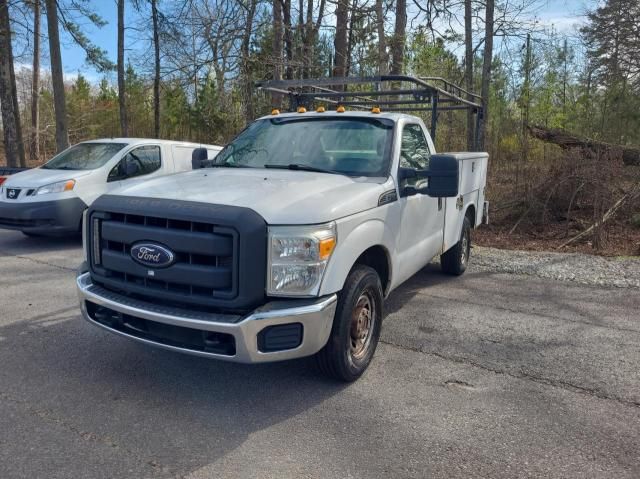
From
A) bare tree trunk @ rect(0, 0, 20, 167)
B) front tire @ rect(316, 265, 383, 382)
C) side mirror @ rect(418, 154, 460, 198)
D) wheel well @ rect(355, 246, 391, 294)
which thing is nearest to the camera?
front tire @ rect(316, 265, 383, 382)

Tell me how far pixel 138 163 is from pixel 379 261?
263 inches

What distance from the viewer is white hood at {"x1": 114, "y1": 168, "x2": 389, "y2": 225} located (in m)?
3.47

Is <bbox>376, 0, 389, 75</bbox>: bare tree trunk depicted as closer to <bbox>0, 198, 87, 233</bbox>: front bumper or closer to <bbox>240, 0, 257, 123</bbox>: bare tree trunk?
<bbox>240, 0, 257, 123</bbox>: bare tree trunk

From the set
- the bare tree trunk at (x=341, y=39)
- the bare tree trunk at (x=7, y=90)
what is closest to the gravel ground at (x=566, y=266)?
the bare tree trunk at (x=341, y=39)

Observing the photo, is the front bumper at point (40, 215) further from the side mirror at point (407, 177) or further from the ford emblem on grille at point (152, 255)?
the side mirror at point (407, 177)

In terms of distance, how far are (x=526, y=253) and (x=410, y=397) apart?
18.8 ft

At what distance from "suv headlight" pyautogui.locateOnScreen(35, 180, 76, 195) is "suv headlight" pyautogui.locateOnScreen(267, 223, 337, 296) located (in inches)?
256

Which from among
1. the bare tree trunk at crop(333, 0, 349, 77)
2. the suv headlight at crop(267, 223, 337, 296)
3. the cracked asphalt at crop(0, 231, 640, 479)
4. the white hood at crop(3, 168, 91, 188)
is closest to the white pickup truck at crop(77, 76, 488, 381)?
the suv headlight at crop(267, 223, 337, 296)

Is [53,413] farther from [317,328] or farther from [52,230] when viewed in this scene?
[52,230]

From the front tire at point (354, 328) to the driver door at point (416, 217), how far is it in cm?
72

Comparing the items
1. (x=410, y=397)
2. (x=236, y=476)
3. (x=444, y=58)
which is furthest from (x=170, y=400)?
(x=444, y=58)

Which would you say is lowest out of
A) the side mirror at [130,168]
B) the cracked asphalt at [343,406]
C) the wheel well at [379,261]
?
the cracked asphalt at [343,406]

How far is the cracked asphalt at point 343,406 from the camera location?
9.87 ft

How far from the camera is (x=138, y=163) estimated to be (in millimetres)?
9797
